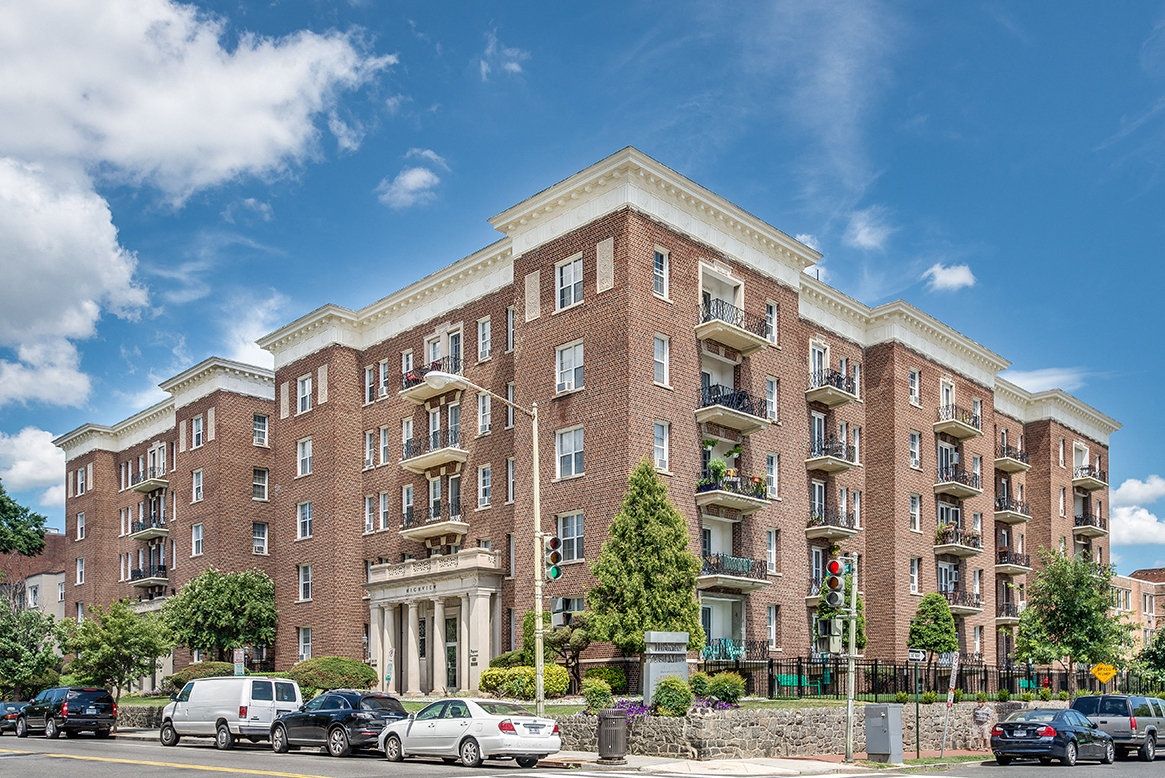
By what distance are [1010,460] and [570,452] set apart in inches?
1287

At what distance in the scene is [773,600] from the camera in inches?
1724

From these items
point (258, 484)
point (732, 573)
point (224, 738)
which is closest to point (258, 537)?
point (258, 484)

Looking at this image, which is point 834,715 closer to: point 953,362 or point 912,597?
point 912,597

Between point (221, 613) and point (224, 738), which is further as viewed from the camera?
point (221, 613)

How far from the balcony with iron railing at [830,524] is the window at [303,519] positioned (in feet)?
81.6

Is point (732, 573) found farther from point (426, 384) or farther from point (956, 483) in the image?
point (956, 483)

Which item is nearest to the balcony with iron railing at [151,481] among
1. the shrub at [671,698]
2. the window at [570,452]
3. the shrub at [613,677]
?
the window at [570,452]

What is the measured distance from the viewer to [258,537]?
59.8m

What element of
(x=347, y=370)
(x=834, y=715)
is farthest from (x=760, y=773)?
(x=347, y=370)

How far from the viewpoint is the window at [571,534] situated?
39.2 meters

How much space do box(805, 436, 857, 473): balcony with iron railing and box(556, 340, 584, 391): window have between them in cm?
1298

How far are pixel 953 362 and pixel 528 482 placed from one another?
28.0 m

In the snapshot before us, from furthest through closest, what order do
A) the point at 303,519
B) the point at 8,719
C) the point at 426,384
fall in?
the point at 303,519
the point at 426,384
the point at 8,719

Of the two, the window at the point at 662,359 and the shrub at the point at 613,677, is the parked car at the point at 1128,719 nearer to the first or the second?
the shrub at the point at 613,677
